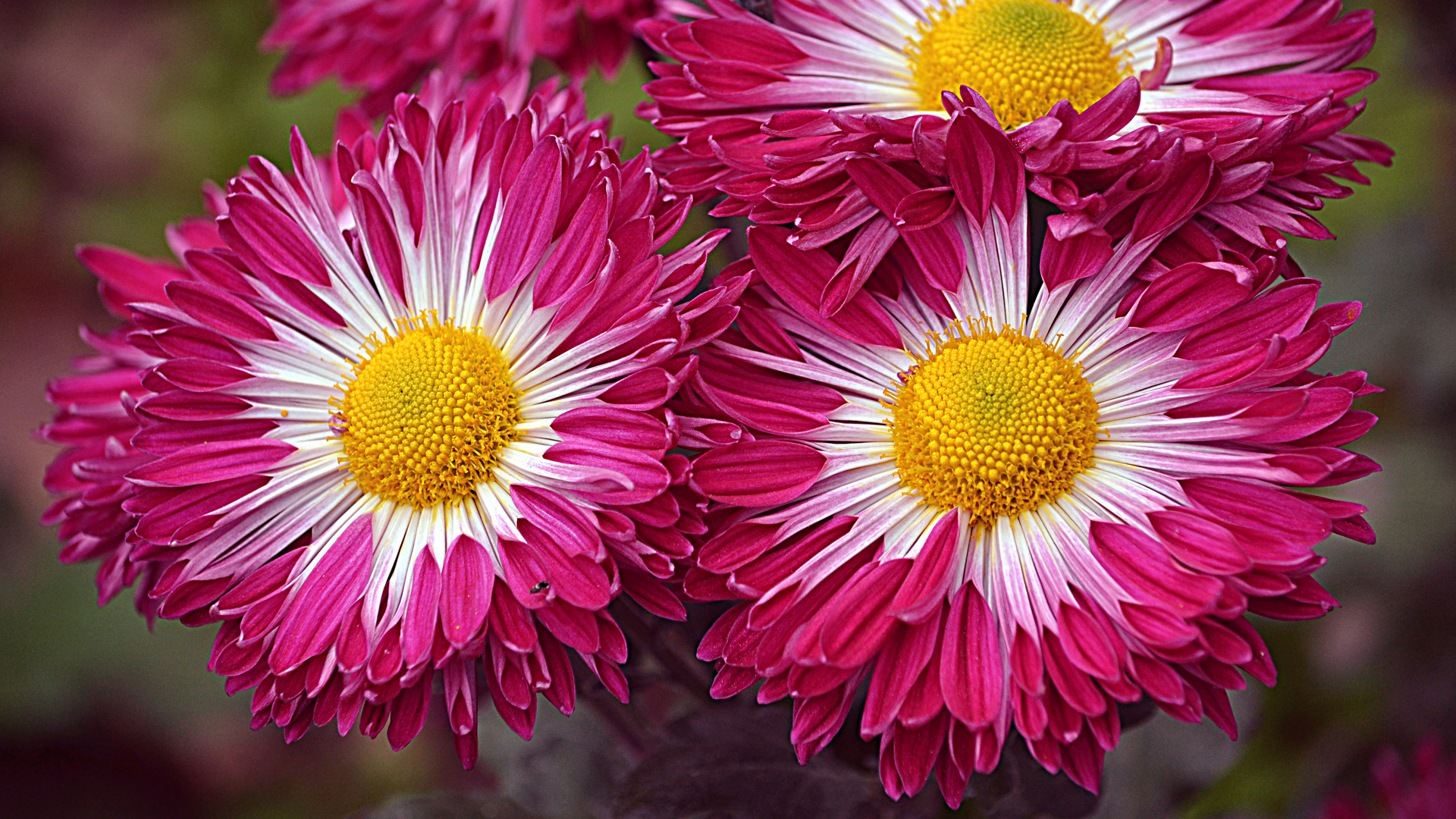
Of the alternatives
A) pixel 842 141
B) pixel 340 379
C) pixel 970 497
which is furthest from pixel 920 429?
pixel 340 379

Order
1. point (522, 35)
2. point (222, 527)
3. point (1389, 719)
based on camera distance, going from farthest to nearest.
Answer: point (1389, 719), point (522, 35), point (222, 527)

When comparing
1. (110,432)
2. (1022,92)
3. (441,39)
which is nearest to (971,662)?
(1022,92)

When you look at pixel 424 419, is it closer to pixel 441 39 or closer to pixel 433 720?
pixel 441 39

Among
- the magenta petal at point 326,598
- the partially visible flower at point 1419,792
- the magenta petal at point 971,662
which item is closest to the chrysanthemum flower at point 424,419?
the magenta petal at point 326,598

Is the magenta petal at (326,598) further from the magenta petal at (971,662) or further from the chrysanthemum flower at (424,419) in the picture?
the magenta petal at (971,662)

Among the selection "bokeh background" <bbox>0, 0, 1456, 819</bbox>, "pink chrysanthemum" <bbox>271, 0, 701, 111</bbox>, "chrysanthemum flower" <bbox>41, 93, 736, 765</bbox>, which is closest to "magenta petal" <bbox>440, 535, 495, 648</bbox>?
"chrysanthemum flower" <bbox>41, 93, 736, 765</bbox>

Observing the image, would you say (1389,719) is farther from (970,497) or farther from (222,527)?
(222,527)

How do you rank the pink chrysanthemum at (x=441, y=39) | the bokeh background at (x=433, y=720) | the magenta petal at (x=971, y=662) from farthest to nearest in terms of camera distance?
the bokeh background at (x=433, y=720)
the pink chrysanthemum at (x=441, y=39)
the magenta petal at (x=971, y=662)

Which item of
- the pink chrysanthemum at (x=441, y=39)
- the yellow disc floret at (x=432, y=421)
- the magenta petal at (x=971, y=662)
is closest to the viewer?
the magenta petal at (x=971, y=662)
